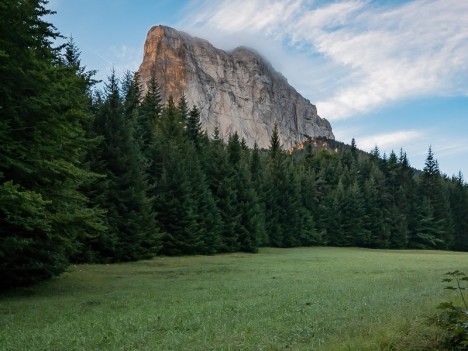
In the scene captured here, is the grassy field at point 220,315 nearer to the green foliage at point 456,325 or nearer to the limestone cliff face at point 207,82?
the green foliage at point 456,325

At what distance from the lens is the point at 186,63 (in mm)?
177500

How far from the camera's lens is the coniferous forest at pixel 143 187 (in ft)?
48.2

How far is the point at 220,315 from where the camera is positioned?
1048 centimetres

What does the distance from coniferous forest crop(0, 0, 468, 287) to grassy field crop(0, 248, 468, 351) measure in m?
3.06

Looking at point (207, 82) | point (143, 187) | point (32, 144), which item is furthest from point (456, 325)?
point (207, 82)

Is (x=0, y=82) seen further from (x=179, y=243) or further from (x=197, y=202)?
(x=197, y=202)

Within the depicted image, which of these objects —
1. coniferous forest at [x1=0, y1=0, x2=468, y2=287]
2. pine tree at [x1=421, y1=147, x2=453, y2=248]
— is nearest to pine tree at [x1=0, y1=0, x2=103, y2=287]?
coniferous forest at [x1=0, y1=0, x2=468, y2=287]

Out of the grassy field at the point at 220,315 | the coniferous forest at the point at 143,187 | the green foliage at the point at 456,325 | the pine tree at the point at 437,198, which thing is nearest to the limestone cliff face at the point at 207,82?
the coniferous forest at the point at 143,187

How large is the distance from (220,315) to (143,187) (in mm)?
24972

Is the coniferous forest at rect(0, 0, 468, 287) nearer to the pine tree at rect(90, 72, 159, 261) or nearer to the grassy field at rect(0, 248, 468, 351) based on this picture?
the pine tree at rect(90, 72, 159, 261)

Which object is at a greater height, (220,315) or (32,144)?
(32,144)

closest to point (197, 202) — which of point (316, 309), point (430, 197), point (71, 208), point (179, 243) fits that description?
point (179, 243)

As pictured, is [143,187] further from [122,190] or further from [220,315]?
[220,315]

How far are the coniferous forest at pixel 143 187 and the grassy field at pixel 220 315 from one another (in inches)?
120
